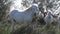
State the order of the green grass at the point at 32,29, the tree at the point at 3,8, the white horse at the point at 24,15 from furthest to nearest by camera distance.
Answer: the tree at the point at 3,8
the white horse at the point at 24,15
the green grass at the point at 32,29

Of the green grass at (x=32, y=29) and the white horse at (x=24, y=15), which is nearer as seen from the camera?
the green grass at (x=32, y=29)

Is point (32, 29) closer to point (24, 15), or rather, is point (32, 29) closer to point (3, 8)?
point (24, 15)

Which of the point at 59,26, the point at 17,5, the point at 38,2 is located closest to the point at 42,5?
the point at 38,2

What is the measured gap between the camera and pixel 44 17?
16.8 feet

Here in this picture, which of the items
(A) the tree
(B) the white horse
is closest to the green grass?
(B) the white horse

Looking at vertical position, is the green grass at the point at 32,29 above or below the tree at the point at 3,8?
below

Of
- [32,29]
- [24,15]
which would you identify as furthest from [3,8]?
[32,29]

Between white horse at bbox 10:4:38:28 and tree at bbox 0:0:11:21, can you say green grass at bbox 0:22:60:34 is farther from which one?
tree at bbox 0:0:11:21

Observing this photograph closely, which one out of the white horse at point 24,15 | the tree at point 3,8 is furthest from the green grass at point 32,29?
the tree at point 3,8

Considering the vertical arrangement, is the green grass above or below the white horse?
below

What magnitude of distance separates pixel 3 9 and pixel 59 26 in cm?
159

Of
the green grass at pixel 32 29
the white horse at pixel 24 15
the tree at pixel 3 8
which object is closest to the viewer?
the green grass at pixel 32 29

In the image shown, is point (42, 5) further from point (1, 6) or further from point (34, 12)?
point (1, 6)

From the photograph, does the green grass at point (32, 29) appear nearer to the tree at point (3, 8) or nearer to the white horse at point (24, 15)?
the white horse at point (24, 15)
